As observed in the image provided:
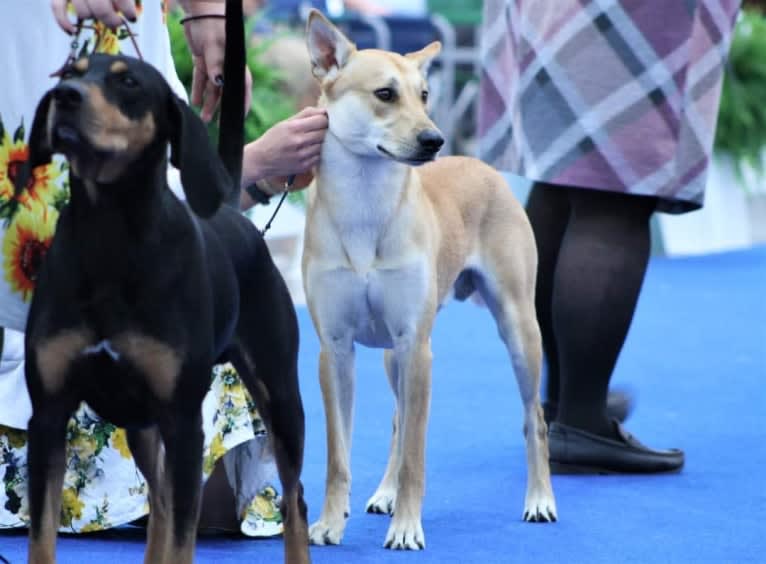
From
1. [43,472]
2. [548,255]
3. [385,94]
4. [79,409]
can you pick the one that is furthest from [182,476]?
[548,255]

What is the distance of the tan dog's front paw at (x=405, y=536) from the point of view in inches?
128

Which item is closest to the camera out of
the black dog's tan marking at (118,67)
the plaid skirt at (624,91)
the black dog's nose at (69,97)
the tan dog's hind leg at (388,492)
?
the black dog's nose at (69,97)

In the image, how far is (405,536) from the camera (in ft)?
10.7

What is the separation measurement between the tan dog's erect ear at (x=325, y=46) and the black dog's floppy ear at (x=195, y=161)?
1328 mm

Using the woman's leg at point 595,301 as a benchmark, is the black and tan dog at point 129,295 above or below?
below

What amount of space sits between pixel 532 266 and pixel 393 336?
1.93ft

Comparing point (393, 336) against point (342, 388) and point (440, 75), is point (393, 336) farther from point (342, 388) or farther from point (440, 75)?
point (440, 75)

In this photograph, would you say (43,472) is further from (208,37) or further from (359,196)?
(359,196)

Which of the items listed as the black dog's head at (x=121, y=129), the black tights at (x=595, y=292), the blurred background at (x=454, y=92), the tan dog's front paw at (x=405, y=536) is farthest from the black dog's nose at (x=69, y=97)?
the blurred background at (x=454, y=92)

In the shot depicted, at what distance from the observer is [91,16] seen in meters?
2.36

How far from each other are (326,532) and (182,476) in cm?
117

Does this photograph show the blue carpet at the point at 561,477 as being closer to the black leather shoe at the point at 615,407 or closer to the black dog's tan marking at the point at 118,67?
the black leather shoe at the point at 615,407

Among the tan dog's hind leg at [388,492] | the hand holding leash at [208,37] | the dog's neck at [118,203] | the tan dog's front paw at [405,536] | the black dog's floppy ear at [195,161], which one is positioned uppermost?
the hand holding leash at [208,37]

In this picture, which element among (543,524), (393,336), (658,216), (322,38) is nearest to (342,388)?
(393,336)
